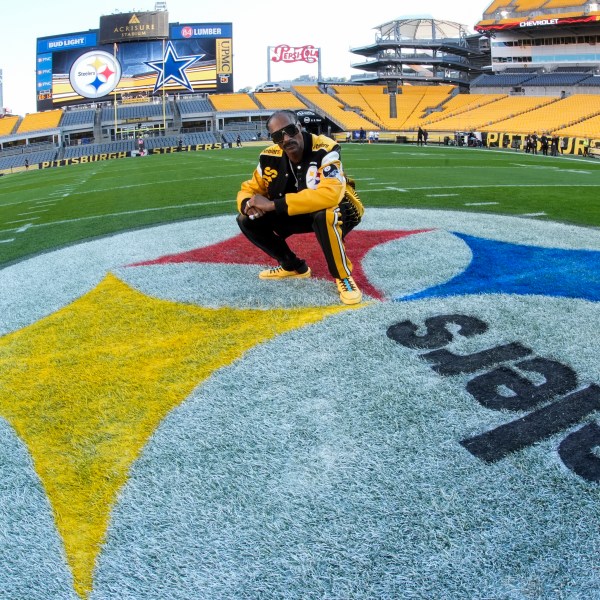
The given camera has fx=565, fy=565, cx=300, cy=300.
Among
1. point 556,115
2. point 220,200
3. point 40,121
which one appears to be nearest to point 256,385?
point 220,200

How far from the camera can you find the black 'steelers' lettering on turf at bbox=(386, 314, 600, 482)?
6.78 ft

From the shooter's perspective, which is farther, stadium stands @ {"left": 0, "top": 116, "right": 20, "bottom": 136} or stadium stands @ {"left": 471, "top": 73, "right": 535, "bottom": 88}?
stadium stands @ {"left": 0, "top": 116, "right": 20, "bottom": 136}

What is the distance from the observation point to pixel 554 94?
1711 inches

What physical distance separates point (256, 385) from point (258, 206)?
1542 mm

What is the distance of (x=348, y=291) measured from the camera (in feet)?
12.5

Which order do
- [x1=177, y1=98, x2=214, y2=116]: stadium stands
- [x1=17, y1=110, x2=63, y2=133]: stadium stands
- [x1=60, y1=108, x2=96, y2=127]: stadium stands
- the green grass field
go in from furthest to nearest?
[x1=177, y1=98, x2=214, y2=116]: stadium stands, [x1=60, y1=108, x2=96, y2=127]: stadium stands, [x1=17, y1=110, x2=63, y2=133]: stadium stands, the green grass field

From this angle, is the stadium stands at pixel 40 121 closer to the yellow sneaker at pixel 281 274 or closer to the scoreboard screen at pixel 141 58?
the scoreboard screen at pixel 141 58

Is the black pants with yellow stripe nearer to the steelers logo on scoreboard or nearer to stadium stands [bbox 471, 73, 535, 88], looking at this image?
the steelers logo on scoreboard

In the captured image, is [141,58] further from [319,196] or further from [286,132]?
[319,196]

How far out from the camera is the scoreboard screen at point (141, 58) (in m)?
49.0

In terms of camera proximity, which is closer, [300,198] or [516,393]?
[516,393]

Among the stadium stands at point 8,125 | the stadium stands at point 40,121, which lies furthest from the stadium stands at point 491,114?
the stadium stands at point 8,125

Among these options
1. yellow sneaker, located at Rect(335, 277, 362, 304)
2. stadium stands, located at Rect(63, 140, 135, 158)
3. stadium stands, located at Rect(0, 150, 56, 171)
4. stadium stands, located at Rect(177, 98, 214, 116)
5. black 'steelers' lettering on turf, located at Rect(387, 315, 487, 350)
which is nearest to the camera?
black 'steelers' lettering on turf, located at Rect(387, 315, 487, 350)

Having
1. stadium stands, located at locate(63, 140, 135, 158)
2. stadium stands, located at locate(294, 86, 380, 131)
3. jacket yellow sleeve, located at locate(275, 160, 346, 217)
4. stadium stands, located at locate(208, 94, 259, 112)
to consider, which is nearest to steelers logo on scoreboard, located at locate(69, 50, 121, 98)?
stadium stands, located at locate(63, 140, 135, 158)
